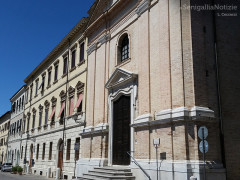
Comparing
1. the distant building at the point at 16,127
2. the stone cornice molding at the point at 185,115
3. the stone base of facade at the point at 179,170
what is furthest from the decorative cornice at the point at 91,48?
the distant building at the point at 16,127

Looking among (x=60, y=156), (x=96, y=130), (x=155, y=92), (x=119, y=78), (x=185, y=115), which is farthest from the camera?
(x=60, y=156)

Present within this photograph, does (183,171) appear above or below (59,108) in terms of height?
below

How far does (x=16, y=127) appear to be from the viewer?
148 feet

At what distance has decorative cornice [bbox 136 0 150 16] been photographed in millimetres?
15492

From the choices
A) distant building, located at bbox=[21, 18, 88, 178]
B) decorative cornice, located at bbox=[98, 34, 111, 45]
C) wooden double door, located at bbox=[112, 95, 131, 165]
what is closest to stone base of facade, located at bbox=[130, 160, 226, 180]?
wooden double door, located at bbox=[112, 95, 131, 165]

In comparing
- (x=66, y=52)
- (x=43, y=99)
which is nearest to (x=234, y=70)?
(x=66, y=52)

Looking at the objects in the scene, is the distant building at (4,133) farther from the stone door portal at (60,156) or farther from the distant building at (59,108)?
the stone door portal at (60,156)

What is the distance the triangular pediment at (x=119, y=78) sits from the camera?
16.2 metres

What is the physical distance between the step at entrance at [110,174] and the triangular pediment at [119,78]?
476cm

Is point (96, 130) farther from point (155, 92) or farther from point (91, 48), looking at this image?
point (91, 48)

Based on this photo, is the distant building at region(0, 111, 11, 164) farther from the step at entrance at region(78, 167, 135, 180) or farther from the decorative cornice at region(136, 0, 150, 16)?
the decorative cornice at region(136, 0, 150, 16)

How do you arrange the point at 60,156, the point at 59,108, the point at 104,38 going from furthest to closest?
the point at 59,108 < the point at 60,156 < the point at 104,38

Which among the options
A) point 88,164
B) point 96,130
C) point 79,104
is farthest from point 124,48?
point 88,164

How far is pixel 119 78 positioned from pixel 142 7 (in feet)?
13.8
